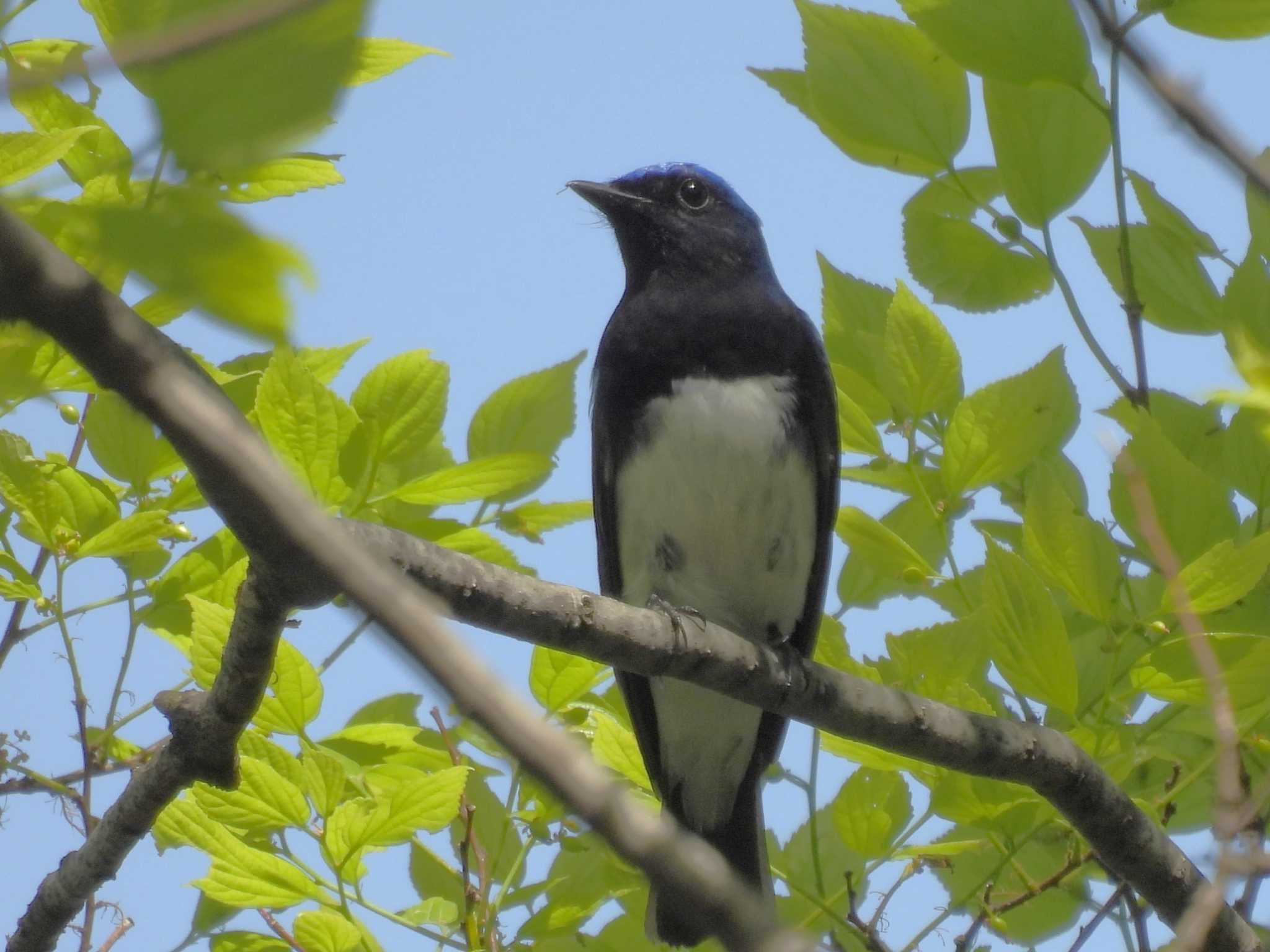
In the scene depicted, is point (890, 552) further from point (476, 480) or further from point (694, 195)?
point (694, 195)

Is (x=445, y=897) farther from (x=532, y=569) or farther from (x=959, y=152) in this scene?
(x=959, y=152)

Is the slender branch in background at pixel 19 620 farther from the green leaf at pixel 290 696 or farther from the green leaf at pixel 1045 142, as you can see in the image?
the green leaf at pixel 1045 142

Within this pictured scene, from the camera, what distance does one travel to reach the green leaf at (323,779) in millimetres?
2312

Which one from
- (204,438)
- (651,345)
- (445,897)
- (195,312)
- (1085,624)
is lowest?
(204,438)

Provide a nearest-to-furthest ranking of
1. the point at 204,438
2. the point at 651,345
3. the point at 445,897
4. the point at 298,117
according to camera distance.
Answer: the point at 204,438 → the point at 298,117 → the point at 445,897 → the point at 651,345

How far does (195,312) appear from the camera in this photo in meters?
0.73

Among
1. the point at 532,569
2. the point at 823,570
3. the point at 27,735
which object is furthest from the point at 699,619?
the point at 823,570

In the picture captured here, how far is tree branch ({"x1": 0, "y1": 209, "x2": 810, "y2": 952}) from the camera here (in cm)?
56

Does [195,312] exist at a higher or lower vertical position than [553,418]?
lower

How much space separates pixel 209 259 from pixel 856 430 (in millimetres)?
2257

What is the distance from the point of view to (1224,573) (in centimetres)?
222

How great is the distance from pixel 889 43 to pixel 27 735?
2072mm

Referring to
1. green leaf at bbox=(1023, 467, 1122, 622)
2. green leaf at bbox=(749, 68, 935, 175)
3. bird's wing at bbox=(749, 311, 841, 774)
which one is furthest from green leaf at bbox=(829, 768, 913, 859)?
bird's wing at bbox=(749, 311, 841, 774)

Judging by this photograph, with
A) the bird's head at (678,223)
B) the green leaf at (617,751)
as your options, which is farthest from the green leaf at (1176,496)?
the bird's head at (678,223)
